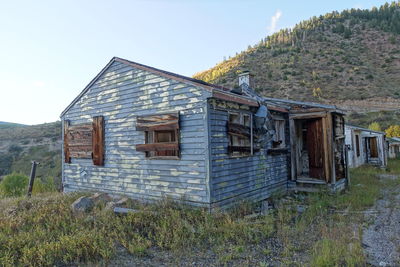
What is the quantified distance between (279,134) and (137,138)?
535cm

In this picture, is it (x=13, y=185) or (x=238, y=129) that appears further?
(x=13, y=185)

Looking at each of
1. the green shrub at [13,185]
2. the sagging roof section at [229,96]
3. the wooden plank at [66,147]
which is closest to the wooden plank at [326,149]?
the sagging roof section at [229,96]

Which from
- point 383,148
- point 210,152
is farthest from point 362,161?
point 210,152

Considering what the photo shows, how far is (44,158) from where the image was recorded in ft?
77.3

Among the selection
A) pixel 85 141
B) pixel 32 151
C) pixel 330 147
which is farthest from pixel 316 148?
pixel 32 151

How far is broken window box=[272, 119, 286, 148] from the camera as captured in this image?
959cm

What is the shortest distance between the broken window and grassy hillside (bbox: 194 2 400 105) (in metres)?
26.0

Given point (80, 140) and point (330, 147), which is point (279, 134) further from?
point (80, 140)

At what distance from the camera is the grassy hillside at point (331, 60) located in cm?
3529

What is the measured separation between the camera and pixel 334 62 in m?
41.7

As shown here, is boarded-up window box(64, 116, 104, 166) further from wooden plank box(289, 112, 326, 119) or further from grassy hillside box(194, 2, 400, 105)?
grassy hillside box(194, 2, 400, 105)

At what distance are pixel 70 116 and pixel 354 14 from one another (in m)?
68.7

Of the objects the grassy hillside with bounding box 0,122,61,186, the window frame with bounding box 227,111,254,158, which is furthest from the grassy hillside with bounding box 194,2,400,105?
the window frame with bounding box 227,111,254,158

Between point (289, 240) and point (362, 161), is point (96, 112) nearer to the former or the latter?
point (289, 240)
